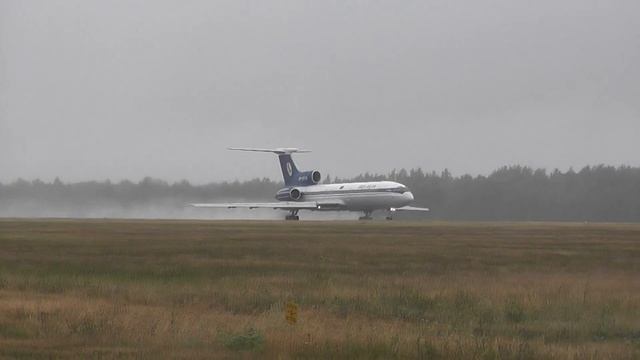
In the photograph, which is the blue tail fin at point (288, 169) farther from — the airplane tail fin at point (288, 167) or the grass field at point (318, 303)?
the grass field at point (318, 303)

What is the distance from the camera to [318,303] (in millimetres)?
23969

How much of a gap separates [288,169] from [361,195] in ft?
71.0

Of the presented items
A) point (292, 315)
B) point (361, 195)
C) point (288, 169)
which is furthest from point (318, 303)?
point (288, 169)

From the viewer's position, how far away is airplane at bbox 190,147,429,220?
115m

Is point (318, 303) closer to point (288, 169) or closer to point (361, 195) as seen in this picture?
point (361, 195)

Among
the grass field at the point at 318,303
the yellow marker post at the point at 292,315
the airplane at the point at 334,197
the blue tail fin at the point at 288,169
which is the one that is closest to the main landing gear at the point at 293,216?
the airplane at the point at 334,197

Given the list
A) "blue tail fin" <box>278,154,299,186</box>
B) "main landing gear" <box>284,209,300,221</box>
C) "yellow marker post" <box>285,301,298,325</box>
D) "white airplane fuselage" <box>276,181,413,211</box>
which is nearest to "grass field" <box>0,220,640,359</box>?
"yellow marker post" <box>285,301,298,325</box>

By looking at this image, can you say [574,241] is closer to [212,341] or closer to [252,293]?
[252,293]

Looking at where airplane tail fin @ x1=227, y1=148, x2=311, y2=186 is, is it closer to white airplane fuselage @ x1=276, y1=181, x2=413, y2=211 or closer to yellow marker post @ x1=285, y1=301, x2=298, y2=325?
white airplane fuselage @ x1=276, y1=181, x2=413, y2=211

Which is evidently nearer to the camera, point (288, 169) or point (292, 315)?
point (292, 315)

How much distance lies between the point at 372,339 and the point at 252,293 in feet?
27.2

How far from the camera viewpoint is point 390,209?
386ft

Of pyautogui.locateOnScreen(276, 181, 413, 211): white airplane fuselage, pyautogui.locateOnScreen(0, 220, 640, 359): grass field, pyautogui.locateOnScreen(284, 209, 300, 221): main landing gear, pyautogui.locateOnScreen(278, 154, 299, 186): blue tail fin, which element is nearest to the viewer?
pyautogui.locateOnScreen(0, 220, 640, 359): grass field

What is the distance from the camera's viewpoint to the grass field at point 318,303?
1708 centimetres
